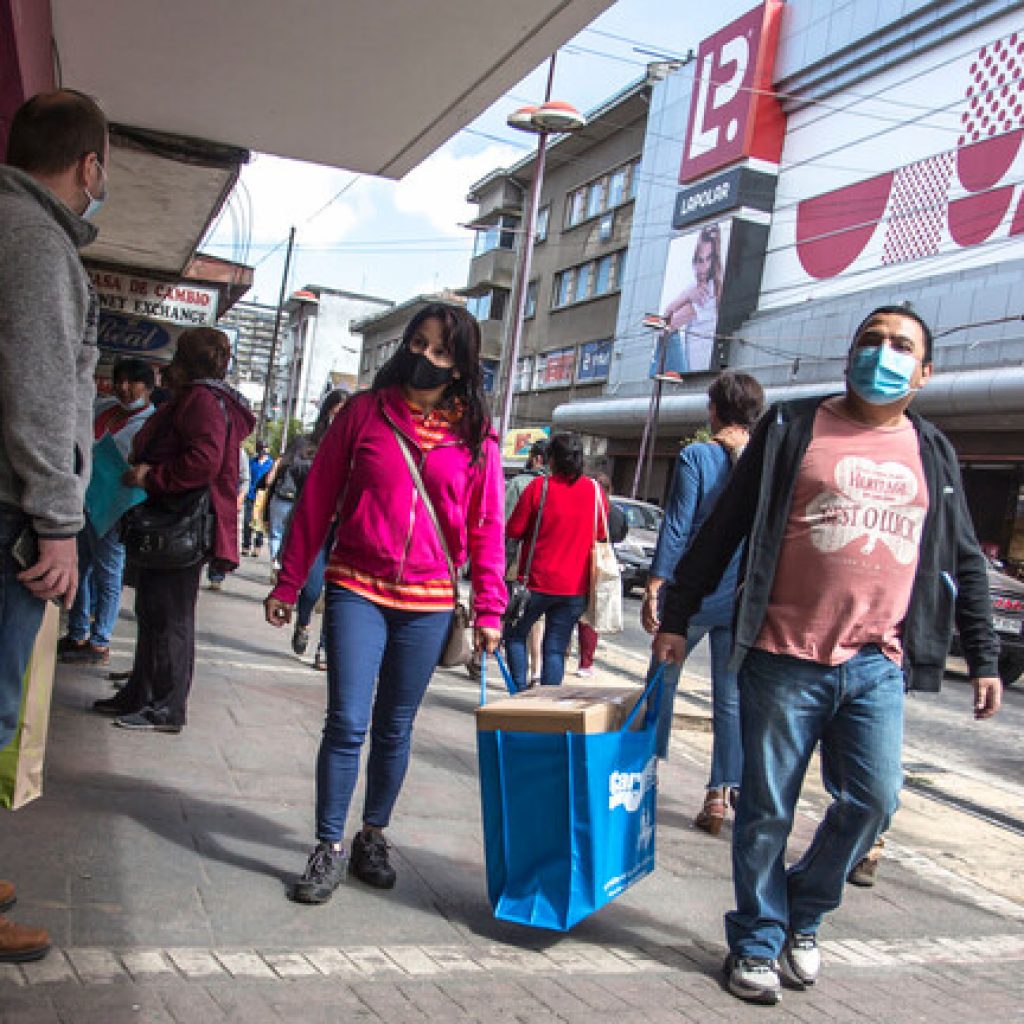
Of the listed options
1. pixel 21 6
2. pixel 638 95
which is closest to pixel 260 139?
pixel 21 6

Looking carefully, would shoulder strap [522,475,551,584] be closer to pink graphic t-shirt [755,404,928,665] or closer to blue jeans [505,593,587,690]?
blue jeans [505,593,587,690]

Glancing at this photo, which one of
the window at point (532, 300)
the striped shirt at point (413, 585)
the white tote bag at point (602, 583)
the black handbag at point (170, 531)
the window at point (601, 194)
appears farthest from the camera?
the window at point (532, 300)

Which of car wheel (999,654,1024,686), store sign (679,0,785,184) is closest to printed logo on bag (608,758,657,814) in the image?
car wheel (999,654,1024,686)

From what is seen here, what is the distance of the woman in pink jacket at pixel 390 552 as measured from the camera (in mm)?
3494

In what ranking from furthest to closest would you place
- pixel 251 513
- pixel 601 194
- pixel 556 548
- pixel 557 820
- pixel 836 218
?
1. pixel 601 194
2. pixel 836 218
3. pixel 251 513
4. pixel 556 548
5. pixel 557 820

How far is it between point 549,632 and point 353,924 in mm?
3712

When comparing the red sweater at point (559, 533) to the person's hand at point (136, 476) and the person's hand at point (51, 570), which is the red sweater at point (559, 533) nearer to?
the person's hand at point (136, 476)

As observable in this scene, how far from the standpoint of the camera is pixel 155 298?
12047mm

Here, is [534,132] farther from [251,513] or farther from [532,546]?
[532,546]

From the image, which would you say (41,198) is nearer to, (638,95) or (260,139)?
(260,139)

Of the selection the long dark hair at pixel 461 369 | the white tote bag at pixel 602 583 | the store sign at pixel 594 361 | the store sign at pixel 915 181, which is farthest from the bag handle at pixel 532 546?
the store sign at pixel 594 361

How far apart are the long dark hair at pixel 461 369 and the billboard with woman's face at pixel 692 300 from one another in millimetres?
30916

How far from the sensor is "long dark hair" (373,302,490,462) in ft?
12.1

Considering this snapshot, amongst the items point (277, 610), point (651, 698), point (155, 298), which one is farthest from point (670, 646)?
point (155, 298)
